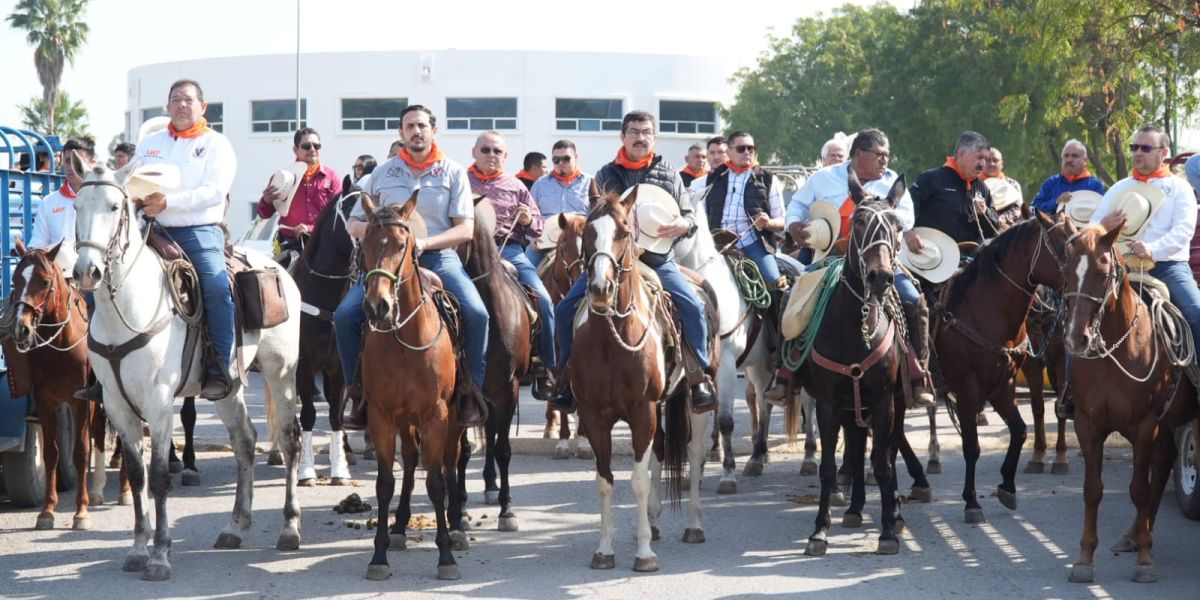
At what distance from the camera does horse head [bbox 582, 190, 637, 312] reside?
26.6 ft

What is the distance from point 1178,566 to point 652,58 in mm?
47632

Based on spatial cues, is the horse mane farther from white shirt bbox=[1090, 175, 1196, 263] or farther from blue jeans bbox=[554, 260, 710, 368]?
blue jeans bbox=[554, 260, 710, 368]

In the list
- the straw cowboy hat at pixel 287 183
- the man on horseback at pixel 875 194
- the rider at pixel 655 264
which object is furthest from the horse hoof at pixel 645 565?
the straw cowboy hat at pixel 287 183

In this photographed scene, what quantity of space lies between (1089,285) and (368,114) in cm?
4822

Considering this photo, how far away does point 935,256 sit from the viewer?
35.2 ft

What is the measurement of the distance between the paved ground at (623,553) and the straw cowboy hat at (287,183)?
271 centimetres

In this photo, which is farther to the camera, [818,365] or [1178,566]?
[818,365]

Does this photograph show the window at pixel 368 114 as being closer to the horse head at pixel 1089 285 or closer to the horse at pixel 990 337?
the horse at pixel 990 337

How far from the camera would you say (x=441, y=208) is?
29.9 ft

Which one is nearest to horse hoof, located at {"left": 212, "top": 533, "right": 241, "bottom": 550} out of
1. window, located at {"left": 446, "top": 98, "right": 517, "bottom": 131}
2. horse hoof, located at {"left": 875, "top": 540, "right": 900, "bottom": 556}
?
horse hoof, located at {"left": 875, "top": 540, "right": 900, "bottom": 556}

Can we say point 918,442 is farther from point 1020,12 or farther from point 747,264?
point 1020,12

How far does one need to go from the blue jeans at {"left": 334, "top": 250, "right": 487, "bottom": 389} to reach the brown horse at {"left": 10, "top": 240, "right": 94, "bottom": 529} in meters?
2.26

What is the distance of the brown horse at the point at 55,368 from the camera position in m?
9.60

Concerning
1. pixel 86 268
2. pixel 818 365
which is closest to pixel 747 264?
pixel 818 365
